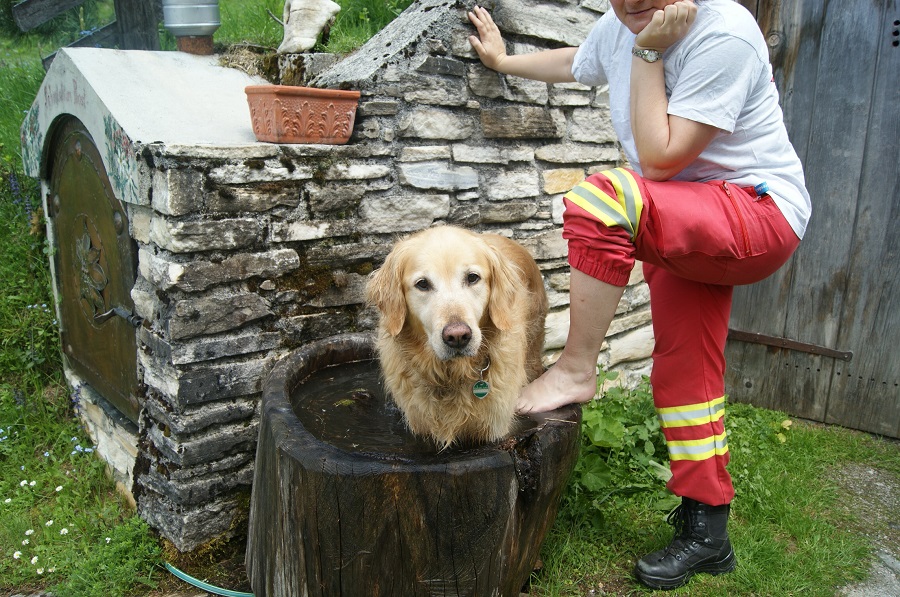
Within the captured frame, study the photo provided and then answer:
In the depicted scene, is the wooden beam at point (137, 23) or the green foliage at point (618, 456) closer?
the green foliage at point (618, 456)

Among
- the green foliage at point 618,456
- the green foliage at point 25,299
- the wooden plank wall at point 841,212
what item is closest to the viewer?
the green foliage at point 618,456

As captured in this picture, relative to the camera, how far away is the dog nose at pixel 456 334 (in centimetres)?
210

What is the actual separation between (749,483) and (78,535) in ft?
10.7

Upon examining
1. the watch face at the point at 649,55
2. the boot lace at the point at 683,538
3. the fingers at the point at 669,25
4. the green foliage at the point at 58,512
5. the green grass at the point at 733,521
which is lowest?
the green foliage at the point at 58,512

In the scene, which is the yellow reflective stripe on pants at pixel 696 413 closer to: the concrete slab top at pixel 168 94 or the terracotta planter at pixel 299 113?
the terracotta planter at pixel 299 113

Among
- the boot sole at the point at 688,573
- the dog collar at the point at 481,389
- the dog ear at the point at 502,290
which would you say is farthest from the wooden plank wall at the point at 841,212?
the dog collar at the point at 481,389

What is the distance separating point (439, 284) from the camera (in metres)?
2.31

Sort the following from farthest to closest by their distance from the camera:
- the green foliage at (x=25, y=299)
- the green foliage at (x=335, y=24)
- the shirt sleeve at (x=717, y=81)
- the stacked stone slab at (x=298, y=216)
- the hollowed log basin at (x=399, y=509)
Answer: the green foliage at (x=25, y=299) → the green foliage at (x=335, y=24) → the stacked stone slab at (x=298, y=216) → the shirt sleeve at (x=717, y=81) → the hollowed log basin at (x=399, y=509)

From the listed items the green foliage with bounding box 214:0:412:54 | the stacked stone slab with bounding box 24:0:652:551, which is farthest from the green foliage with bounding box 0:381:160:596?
the green foliage with bounding box 214:0:412:54

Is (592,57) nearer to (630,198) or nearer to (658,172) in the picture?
(658,172)

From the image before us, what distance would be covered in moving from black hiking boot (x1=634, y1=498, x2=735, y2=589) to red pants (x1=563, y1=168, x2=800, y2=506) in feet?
0.25

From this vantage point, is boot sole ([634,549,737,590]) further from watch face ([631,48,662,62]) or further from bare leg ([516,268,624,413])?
watch face ([631,48,662,62])

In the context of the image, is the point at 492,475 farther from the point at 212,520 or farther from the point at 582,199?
the point at 212,520

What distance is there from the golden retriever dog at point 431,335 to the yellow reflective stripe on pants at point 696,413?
63 centimetres
